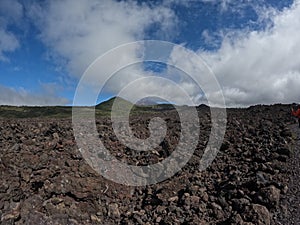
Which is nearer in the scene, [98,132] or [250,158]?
[250,158]

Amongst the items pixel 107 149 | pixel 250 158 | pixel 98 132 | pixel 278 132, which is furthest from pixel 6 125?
pixel 278 132

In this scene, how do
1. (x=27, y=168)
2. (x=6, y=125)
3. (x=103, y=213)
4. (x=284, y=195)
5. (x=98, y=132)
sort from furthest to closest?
(x=6, y=125) < (x=98, y=132) < (x=27, y=168) < (x=103, y=213) < (x=284, y=195)

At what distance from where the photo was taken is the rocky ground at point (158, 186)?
1001 cm

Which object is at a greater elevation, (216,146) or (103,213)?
(216,146)

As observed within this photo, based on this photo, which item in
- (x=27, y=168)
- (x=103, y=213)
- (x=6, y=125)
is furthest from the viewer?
(x=6, y=125)

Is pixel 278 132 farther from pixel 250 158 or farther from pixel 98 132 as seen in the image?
pixel 98 132

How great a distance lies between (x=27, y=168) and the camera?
464 inches

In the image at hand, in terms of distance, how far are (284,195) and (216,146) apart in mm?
3925

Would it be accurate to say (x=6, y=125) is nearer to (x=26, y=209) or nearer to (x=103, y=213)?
(x=26, y=209)

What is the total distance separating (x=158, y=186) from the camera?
38.5 feet

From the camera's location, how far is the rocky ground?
32.8ft

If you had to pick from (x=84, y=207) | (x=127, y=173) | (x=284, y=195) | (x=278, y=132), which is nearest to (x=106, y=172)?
(x=127, y=173)

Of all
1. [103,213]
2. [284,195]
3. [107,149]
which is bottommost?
[103,213]

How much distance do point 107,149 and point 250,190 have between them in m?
5.81
